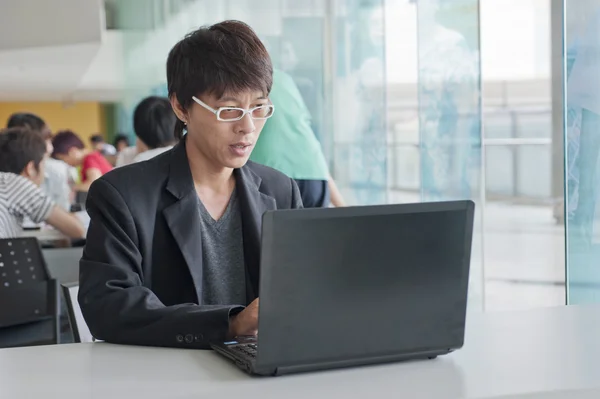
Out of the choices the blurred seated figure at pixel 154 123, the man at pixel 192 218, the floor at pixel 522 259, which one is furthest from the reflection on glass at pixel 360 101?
the man at pixel 192 218

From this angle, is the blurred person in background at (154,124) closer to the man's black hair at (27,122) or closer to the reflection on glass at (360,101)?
the man's black hair at (27,122)

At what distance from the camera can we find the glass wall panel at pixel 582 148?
3.49 metres

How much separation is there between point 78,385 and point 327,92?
20.7 ft

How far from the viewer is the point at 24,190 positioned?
4418mm

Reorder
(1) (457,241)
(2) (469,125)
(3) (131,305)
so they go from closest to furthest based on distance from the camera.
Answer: (1) (457,241) < (3) (131,305) < (2) (469,125)

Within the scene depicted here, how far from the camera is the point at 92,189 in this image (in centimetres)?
195

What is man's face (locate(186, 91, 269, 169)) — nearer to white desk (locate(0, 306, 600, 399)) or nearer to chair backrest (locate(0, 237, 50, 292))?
white desk (locate(0, 306, 600, 399))

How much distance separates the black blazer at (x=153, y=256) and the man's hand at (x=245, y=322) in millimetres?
20

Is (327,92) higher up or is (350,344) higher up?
(327,92)

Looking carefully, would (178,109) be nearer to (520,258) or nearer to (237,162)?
(237,162)

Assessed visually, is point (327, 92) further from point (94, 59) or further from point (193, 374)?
point (94, 59)

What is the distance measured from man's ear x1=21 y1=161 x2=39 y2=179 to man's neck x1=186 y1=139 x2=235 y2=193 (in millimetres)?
2714

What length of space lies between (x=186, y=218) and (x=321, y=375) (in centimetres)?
62

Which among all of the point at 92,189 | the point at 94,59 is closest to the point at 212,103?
the point at 92,189
